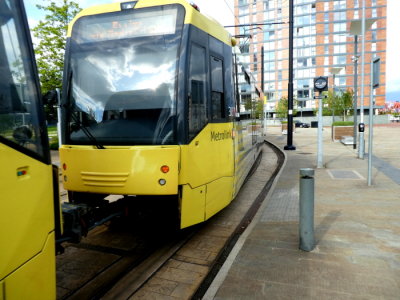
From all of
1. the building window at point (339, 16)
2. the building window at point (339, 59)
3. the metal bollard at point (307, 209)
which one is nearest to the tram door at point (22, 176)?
the metal bollard at point (307, 209)

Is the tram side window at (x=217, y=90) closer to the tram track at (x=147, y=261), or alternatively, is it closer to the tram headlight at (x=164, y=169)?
the tram headlight at (x=164, y=169)

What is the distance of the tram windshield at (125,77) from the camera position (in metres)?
4.49

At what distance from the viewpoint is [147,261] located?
181 inches

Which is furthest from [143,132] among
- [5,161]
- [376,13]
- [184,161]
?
[376,13]

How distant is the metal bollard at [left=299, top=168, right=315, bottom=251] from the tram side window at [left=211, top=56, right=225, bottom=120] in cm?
164

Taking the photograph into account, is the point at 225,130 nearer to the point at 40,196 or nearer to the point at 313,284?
the point at 313,284

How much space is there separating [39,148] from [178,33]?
2637 mm

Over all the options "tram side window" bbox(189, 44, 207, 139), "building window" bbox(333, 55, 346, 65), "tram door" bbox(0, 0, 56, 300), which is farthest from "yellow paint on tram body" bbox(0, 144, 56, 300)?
"building window" bbox(333, 55, 346, 65)

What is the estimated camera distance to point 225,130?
5664 millimetres

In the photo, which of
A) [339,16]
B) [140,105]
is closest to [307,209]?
[140,105]

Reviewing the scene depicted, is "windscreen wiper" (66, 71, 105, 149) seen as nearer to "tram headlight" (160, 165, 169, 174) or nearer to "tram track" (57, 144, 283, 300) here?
"tram headlight" (160, 165, 169, 174)

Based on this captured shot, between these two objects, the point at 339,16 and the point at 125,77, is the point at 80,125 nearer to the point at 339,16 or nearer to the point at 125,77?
the point at 125,77

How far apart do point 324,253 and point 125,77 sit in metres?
3.57

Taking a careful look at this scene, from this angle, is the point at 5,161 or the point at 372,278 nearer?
the point at 5,161
